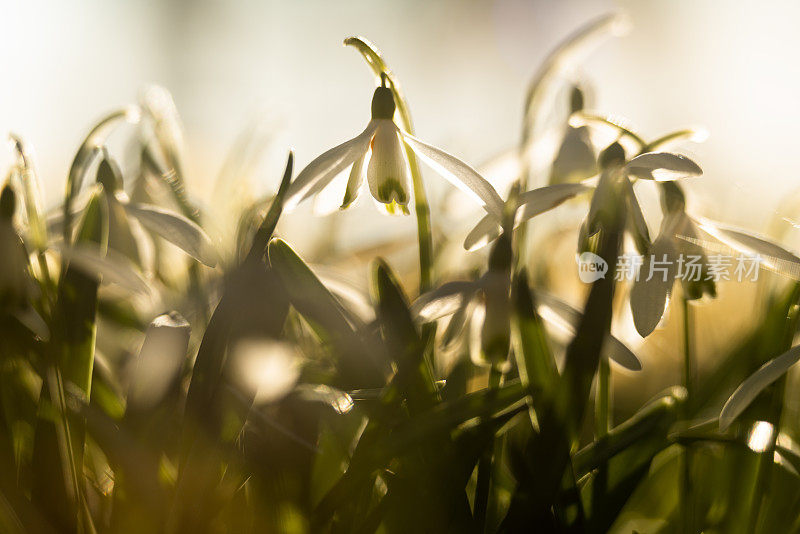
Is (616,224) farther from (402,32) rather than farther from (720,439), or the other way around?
(402,32)

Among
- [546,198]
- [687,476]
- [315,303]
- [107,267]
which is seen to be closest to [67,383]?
[107,267]

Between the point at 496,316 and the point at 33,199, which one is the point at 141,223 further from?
the point at 496,316

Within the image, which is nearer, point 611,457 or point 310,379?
point 611,457

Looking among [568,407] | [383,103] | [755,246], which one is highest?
[383,103]

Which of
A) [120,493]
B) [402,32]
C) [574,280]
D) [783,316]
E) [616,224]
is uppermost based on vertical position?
[402,32]

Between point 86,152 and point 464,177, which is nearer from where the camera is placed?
point 464,177

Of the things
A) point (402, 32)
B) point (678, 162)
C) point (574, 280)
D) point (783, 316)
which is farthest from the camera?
point (402, 32)

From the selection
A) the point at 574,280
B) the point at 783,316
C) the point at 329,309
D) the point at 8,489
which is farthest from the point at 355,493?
the point at 574,280

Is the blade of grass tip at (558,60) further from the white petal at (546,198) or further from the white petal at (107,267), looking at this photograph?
the white petal at (107,267)
